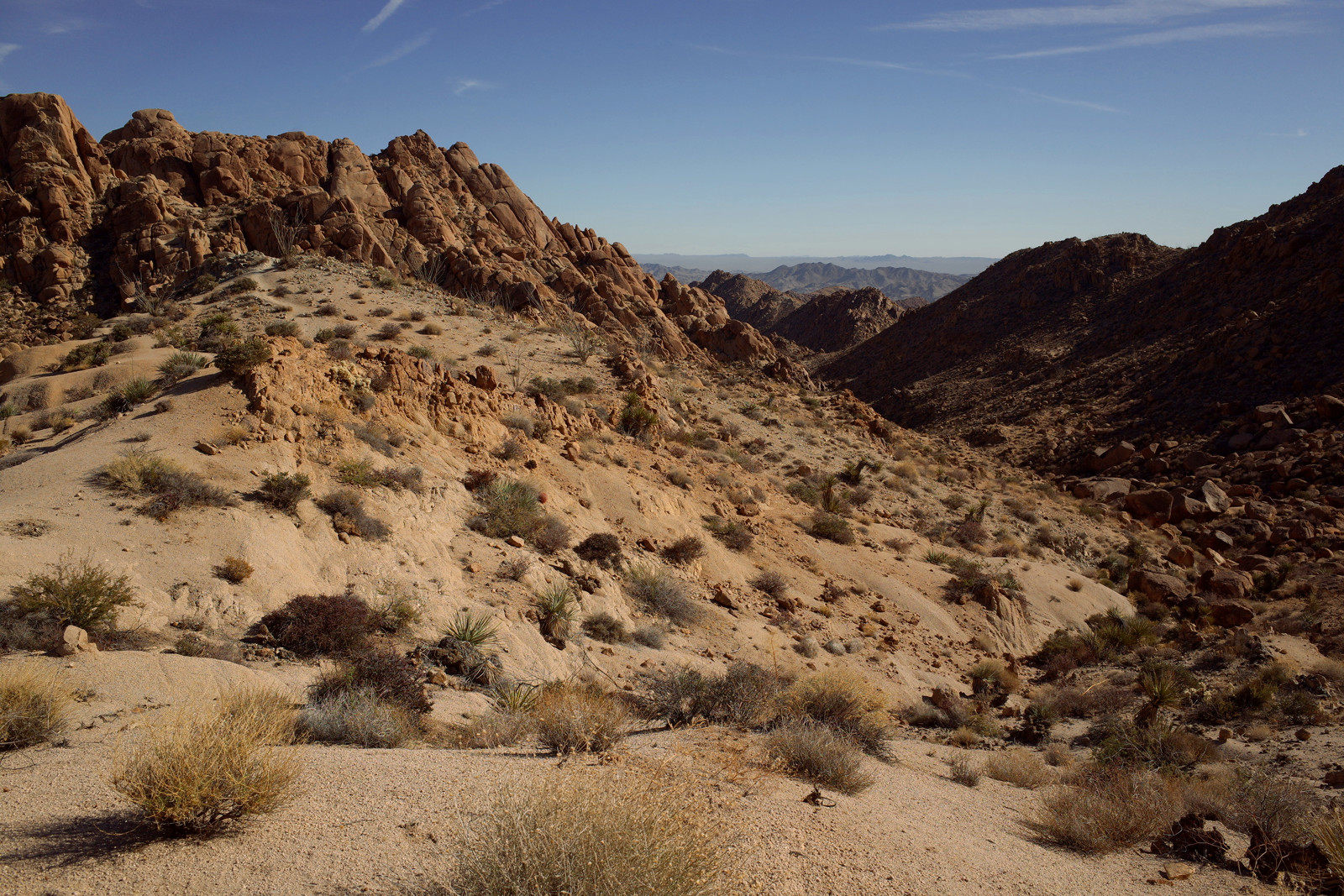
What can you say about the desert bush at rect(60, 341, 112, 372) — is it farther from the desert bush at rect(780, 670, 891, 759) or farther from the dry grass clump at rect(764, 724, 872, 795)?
the dry grass clump at rect(764, 724, 872, 795)

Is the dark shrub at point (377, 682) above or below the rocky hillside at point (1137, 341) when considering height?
below

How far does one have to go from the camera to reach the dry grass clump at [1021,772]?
7.86 metres

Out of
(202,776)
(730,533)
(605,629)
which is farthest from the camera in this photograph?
(730,533)

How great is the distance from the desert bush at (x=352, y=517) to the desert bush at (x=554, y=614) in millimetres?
2687

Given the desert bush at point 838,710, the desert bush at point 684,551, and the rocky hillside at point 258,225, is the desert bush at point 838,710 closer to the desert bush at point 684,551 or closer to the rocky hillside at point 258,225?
the desert bush at point 684,551

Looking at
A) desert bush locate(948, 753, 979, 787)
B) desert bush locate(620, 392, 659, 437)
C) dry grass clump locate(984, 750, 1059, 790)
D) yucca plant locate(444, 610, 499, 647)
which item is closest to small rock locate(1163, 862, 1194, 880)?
desert bush locate(948, 753, 979, 787)

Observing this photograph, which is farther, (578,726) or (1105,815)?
(1105,815)

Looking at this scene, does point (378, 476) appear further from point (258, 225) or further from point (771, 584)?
point (258, 225)

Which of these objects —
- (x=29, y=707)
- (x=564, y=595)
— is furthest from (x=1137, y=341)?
(x=29, y=707)

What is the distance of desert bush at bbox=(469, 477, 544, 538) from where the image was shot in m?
11.9

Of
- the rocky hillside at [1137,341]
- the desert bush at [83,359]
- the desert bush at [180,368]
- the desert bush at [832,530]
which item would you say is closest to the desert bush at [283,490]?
the desert bush at [180,368]

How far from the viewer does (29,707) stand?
15.6ft

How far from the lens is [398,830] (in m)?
4.01

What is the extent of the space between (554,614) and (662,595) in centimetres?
255
